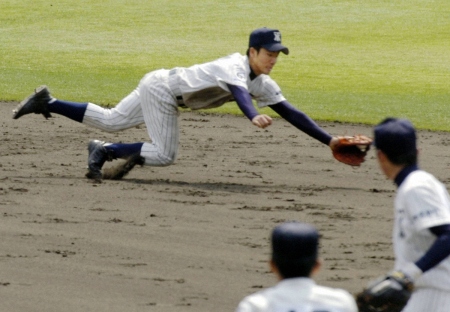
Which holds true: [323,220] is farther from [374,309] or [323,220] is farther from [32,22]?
[32,22]

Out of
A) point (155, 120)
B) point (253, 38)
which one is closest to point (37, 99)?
point (155, 120)

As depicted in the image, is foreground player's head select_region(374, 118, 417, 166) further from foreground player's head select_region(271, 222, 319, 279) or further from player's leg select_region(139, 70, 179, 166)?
player's leg select_region(139, 70, 179, 166)

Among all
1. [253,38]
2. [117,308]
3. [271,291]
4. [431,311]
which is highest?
[253,38]

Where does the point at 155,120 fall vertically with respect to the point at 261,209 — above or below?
above

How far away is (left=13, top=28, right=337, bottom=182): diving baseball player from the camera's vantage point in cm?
870

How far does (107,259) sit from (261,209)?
6.43 feet

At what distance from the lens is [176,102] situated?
30.0 ft

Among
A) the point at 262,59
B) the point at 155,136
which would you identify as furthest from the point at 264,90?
the point at 155,136

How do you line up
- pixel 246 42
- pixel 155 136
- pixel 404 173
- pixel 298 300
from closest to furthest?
pixel 298 300, pixel 404 173, pixel 155 136, pixel 246 42

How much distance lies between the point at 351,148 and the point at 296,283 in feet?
18.9

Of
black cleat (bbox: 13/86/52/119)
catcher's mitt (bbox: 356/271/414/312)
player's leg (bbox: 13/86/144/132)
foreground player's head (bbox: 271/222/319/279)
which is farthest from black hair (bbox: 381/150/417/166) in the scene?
black cleat (bbox: 13/86/52/119)

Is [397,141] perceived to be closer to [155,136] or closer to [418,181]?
[418,181]

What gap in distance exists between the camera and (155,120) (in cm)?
909

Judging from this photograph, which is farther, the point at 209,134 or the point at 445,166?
the point at 209,134
